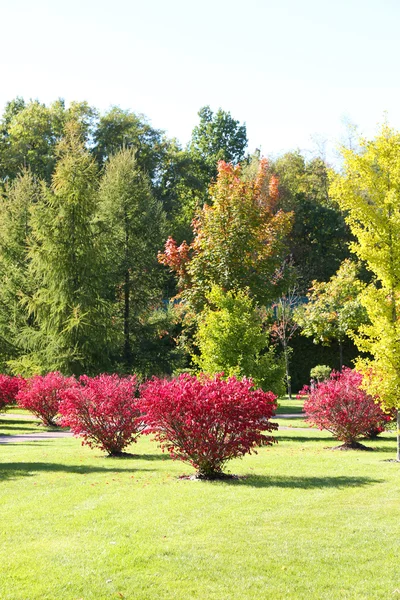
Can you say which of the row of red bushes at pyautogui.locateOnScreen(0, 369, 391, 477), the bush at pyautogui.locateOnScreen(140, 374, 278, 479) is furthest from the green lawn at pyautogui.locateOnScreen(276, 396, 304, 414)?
the bush at pyautogui.locateOnScreen(140, 374, 278, 479)

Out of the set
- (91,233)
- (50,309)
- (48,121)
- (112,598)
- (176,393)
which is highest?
(48,121)

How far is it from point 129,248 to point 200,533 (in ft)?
85.9

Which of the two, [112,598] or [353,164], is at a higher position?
[353,164]

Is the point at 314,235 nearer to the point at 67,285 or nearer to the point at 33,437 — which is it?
the point at 67,285

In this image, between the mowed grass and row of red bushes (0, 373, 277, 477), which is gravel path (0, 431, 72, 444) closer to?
the mowed grass

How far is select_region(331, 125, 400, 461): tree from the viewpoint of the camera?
12.8 metres

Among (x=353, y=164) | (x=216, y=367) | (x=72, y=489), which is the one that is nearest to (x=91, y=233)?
(x=216, y=367)

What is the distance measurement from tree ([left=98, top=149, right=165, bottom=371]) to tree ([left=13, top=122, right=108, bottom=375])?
7.13ft

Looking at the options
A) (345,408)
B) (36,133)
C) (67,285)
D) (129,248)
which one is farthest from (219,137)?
(345,408)

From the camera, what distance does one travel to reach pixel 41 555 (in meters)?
6.80

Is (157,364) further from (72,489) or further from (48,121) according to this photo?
(48,121)

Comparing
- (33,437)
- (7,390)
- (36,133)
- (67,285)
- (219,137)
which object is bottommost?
(33,437)

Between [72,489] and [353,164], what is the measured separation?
787 cm

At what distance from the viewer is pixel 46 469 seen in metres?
12.6
